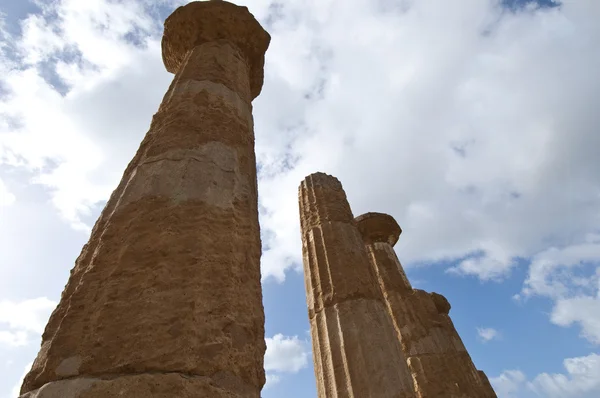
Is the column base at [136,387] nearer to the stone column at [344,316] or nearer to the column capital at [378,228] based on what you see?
the stone column at [344,316]

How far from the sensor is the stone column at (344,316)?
452 centimetres

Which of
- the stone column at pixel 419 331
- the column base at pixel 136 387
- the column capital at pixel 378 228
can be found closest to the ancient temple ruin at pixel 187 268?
the column base at pixel 136 387

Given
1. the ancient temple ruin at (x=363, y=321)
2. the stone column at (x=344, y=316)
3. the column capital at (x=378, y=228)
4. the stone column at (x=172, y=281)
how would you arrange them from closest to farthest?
the stone column at (x=172, y=281), the stone column at (x=344, y=316), the ancient temple ruin at (x=363, y=321), the column capital at (x=378, y=228)

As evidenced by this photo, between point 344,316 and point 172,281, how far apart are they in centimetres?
372

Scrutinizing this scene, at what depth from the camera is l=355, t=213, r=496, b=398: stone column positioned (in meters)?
6.94

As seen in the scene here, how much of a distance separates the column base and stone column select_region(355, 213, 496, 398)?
638 cm

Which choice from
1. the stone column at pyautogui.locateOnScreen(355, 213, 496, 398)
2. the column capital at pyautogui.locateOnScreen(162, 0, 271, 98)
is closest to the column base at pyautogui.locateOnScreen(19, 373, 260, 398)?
the column capital at pyautogui.locateOnScreen(162, 0, 271, 98)

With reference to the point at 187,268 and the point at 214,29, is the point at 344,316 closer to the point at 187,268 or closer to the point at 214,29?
the point at 187,268

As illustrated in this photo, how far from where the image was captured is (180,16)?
421 centimetres

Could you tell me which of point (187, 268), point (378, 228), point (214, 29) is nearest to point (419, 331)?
point (378, 228)

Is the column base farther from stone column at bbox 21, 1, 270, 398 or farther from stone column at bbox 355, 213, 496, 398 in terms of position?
stone column at bbox 355, 213, 496, 398

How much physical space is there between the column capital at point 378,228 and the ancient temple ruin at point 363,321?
24 centimetres

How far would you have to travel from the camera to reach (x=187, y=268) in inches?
75.4

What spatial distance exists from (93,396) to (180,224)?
0.93 metres
